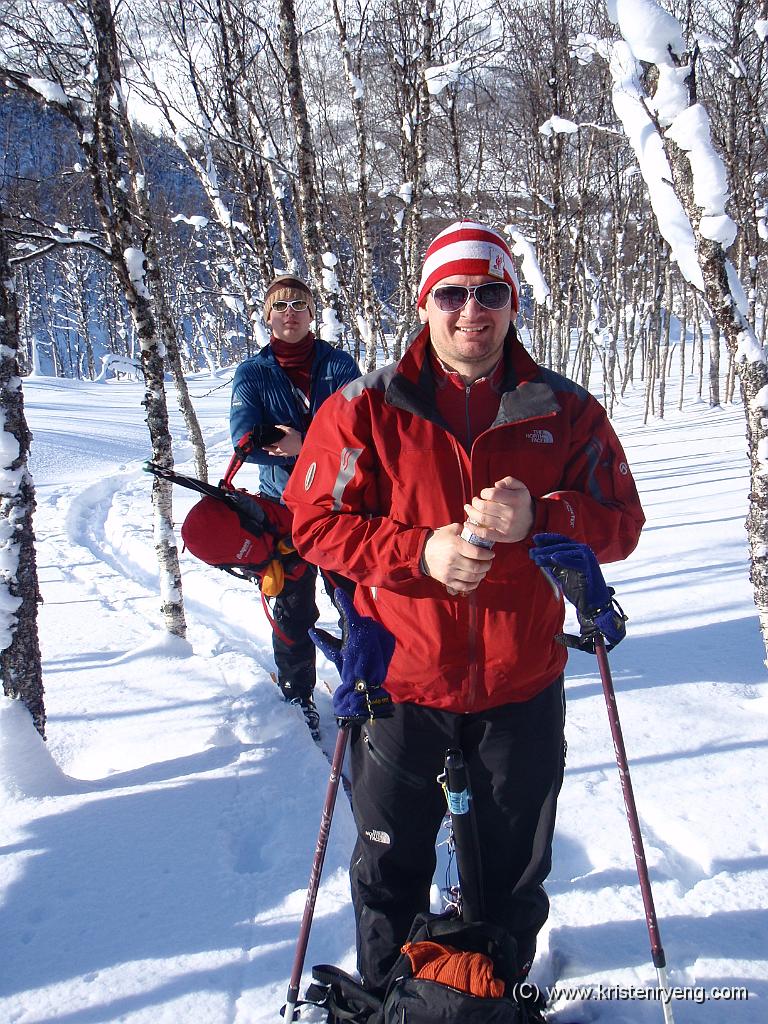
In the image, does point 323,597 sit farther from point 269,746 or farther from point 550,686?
point 550,686

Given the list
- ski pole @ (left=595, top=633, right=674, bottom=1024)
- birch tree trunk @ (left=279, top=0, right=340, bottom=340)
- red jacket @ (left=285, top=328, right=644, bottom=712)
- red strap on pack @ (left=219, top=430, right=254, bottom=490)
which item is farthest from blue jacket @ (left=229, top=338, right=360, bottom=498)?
birch tree trunk @ (left=279, top=0, right=340, bottom=340)

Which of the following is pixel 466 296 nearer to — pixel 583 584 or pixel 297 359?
pixel 583 584

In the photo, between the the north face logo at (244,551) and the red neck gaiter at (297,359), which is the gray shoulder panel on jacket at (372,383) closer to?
the the north face logo at (244,551)

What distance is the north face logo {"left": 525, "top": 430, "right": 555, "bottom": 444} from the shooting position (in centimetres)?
175

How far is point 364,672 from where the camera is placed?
1790mm

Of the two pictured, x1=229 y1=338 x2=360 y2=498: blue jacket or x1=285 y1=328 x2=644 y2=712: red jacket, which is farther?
x1=229 y1=338 x2=360 y2=498: blue jacket

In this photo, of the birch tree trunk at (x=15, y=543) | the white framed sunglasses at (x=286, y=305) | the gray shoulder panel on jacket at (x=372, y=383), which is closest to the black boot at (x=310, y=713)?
the birch tree trunk at (x=15, y=543)

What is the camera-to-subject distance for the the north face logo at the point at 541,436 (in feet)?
5.75

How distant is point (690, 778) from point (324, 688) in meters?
2.22

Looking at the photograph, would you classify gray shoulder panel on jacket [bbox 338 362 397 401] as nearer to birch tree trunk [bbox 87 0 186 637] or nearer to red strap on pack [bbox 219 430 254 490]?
red strap on pack [bbox 219 430 254 490]

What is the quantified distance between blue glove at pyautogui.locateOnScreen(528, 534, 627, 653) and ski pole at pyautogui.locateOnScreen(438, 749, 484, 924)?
47 cm

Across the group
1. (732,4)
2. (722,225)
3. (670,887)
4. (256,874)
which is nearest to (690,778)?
(670,887)

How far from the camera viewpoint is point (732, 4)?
11062mm

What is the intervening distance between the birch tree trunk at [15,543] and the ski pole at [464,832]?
2412 millimetres
